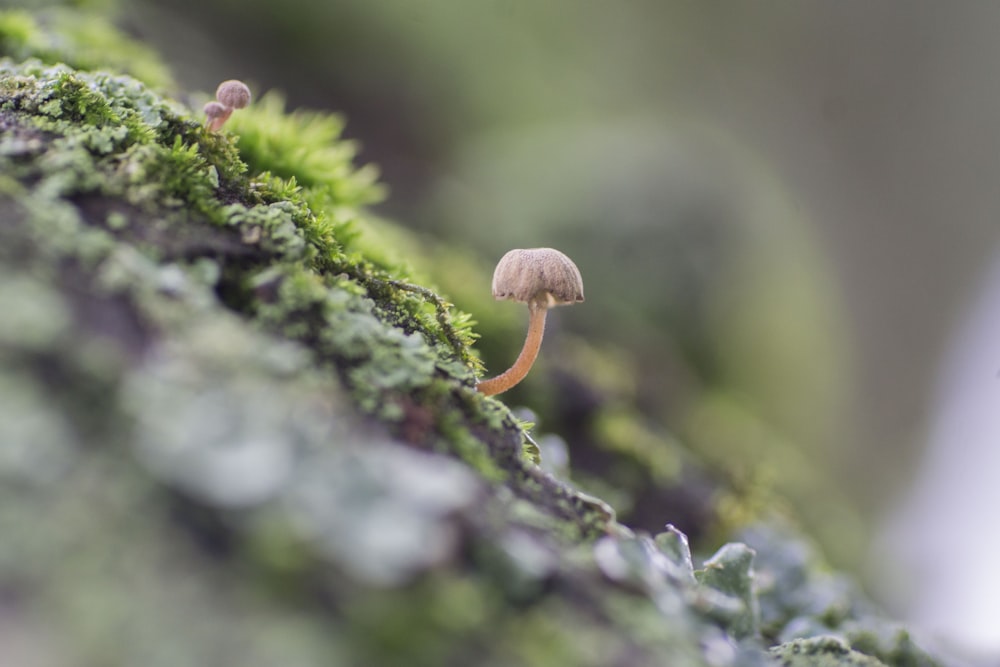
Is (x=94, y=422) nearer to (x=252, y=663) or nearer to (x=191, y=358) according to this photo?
(x=191, y=358)

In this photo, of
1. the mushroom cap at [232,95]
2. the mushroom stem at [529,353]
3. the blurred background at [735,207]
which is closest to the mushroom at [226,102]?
the mushroom cap at [232,95]

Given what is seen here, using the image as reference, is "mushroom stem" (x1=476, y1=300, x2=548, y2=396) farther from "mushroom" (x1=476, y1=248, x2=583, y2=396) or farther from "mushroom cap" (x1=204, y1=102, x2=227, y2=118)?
"mushroom cap" (x1=204, y1=102, x2=227, y2=118)

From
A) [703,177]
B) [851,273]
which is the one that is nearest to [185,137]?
[703,177]

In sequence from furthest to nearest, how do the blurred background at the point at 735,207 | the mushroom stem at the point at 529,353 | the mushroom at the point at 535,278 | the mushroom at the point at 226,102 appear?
the blurred background at the point at 735,207 < the mushroom at the point at 226,102 < the mushroom stem at the point at 529,353 < the mushroom at the point at 535,278

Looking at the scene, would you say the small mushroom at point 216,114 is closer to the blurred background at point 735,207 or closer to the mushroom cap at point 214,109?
the mushroom cap at point 214,109

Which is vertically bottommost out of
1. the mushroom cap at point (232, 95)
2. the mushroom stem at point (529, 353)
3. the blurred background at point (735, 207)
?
the mushroom stem at point (529, 353)

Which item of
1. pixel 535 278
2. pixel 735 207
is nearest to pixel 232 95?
pixel 535 278
